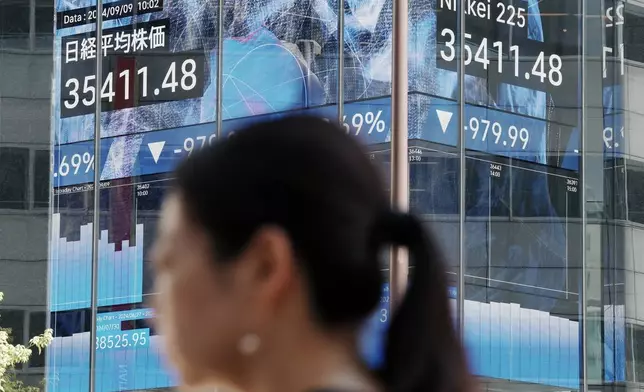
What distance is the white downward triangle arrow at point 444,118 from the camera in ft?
64.4

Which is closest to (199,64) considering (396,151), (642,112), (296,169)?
(642,112)

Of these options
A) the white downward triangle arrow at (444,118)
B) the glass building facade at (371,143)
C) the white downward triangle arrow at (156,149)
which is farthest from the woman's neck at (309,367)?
the white downward triangle arrow at (156,149)

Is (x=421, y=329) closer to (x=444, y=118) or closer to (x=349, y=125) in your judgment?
(x=349, y=125)

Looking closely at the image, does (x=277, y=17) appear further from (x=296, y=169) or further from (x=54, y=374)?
(x=296, y=169)

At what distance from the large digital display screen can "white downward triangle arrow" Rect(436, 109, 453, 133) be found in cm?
1

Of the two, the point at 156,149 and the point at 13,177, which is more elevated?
the point at 156,149

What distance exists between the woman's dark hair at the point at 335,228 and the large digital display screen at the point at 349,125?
1817cm

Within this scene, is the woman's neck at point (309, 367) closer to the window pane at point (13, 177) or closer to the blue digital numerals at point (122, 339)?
the blue digital numerals at point (122, 339)

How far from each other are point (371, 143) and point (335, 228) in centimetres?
1822

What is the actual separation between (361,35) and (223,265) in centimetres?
1912

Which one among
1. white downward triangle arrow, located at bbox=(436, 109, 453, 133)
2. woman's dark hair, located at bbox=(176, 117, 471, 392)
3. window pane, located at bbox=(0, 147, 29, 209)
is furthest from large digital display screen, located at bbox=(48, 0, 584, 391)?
woman's dark hair, located at bbox=(176, 117, 471, 392)

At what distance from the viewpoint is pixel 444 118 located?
64.5 ft

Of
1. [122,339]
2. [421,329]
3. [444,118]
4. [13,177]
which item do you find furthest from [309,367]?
[13,177]

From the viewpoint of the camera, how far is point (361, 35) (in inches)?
786
